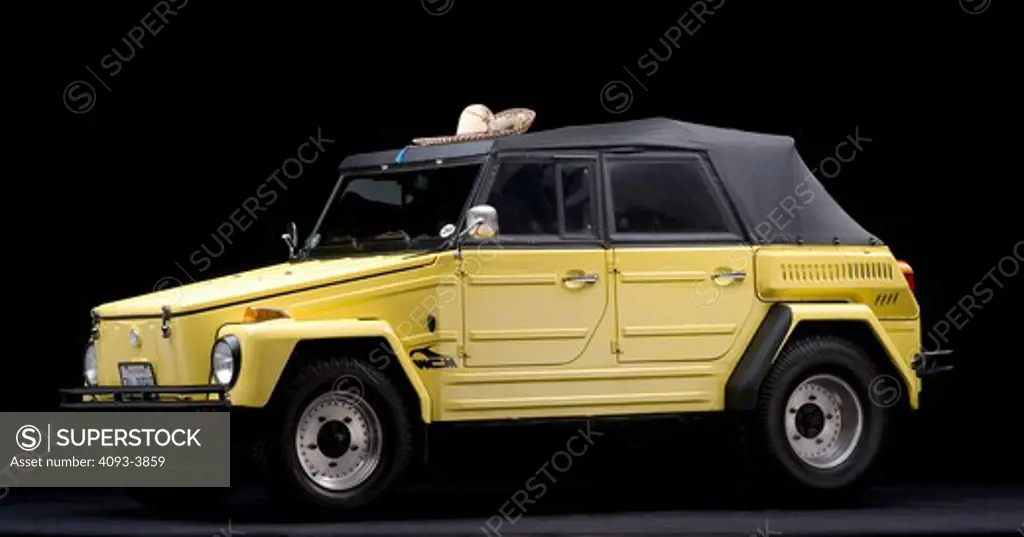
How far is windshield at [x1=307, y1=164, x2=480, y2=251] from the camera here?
1534 cm

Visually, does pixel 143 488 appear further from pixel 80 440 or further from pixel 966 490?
pixel 966 490

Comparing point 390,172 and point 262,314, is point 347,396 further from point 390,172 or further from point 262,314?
point 390,172

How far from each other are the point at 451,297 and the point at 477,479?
3098mm

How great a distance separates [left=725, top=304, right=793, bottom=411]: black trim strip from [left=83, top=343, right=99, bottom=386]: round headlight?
4100 millimetres

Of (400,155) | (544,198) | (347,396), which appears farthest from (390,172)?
(347,396)

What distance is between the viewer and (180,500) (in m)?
15.4

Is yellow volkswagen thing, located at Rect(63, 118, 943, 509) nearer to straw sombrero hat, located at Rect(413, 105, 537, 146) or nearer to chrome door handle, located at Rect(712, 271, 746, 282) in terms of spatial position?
chrome door handle, located at Rect(712, 271, 746, 282)

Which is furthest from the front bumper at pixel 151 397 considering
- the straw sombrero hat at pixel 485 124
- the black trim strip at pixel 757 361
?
the black trim strip at pixel 757 361

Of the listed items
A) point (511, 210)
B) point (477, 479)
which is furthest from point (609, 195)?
point (477, 479)

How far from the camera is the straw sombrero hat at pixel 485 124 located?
15867 mm

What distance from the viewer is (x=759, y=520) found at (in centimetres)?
1476

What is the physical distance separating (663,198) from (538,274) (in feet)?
3.75

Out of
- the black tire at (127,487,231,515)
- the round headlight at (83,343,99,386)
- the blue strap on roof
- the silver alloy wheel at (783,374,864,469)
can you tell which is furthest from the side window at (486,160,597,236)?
the round headlight at (83,343,99,386)

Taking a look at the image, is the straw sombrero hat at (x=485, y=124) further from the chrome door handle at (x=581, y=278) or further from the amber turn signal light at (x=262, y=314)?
the amber turn signal light at (x=262, y=314)
